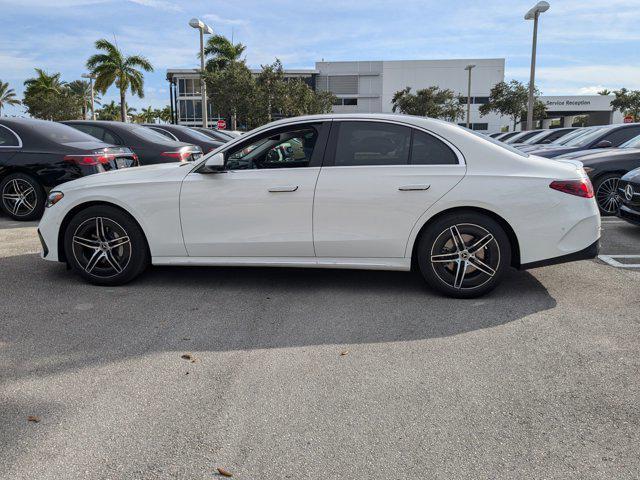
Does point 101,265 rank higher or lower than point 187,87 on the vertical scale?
lower

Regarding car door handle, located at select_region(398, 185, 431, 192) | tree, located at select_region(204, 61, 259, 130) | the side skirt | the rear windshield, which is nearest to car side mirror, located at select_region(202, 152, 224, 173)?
the side skirt

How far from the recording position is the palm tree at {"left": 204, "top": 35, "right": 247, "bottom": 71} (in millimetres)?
39000

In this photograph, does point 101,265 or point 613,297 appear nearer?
point 613,297

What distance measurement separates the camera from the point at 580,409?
9.46 ft

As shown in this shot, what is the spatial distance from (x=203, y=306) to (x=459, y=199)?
2.32m

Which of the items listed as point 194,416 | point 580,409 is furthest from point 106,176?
point 580,409

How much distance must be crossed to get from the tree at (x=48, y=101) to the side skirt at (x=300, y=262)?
49020mm

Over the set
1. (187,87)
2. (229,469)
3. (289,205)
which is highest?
(187,87)

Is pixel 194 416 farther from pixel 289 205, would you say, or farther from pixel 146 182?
pixel 146 182

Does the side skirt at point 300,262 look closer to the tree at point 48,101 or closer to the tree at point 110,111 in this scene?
the tree at point 48,101

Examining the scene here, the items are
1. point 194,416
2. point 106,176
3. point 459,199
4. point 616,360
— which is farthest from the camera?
point 106,176

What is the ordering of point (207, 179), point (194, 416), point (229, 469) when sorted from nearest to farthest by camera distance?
point (229, 469), point (194, 416), point (207, 179)

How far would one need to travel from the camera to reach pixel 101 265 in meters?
5.07

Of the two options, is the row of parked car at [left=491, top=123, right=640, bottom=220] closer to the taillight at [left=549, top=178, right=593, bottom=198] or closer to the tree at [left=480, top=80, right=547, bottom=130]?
the taillight at [left=549, top=178, right=593, bottom=198]
